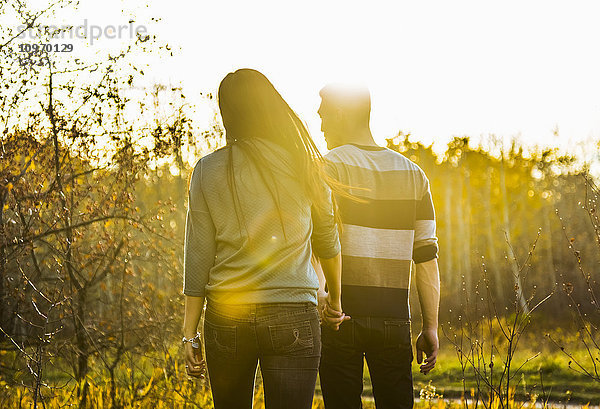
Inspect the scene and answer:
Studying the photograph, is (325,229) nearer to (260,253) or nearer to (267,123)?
(260,253)

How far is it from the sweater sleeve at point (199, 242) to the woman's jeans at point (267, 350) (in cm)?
12

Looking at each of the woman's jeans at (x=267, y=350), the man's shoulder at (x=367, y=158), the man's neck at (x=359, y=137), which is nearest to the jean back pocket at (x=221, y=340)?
the woman's jeans at (x=267, y=350)

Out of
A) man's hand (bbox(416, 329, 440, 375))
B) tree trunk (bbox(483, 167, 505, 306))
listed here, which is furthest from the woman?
tree trunk (bbox(483, 167, 505, 306))

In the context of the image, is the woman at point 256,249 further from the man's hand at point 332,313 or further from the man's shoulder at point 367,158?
the man's shoulder at point 367,158

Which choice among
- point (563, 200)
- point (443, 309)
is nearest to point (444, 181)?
point (563, 200)

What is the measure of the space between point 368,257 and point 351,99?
69 centimetres

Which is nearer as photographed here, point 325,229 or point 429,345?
point 325,229

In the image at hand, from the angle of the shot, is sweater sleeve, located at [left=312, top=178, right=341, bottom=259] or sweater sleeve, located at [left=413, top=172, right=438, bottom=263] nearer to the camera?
sweater sleeve, located at [left=312, top=178, right=341, bottom=259]

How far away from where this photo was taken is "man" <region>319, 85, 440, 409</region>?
3139 mm

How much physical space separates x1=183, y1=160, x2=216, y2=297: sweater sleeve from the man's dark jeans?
74cm

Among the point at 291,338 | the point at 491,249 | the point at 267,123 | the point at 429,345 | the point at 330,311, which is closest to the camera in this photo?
the point at 291,338

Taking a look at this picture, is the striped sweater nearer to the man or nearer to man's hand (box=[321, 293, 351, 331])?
the man

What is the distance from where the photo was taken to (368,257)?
3164mm

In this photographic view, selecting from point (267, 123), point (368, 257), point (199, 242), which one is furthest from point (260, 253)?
point (368, 257)
